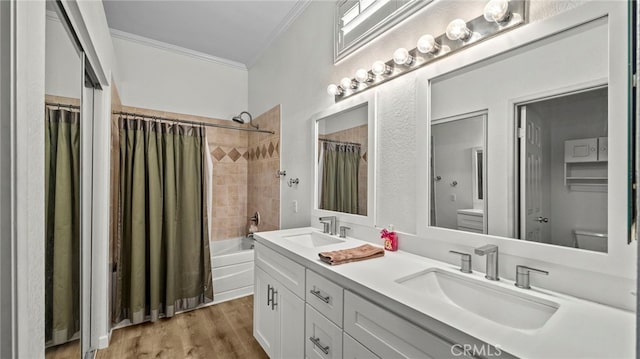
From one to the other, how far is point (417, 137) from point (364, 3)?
3.18 feet

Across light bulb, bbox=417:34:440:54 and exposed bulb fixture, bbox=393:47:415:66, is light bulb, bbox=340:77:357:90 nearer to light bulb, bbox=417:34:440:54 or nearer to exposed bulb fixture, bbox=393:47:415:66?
exposed bulb fixture, bbox=393:47:415:66

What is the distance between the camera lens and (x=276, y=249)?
1627 millimetres

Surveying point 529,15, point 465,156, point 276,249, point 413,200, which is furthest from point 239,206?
point 529,15

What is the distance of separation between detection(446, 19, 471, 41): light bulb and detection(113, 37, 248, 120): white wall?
9.30 ft

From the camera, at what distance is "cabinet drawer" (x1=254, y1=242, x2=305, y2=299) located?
1.39m

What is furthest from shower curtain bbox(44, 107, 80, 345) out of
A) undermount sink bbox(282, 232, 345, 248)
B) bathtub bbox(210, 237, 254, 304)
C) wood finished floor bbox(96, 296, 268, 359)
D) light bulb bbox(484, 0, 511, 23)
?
light bulb bbox(484, 0, 511, 23)

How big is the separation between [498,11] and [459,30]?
0.14m

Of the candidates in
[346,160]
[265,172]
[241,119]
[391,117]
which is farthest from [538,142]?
[241,119]

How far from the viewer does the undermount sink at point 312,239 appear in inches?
72.8

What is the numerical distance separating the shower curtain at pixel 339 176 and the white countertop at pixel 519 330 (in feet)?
2.36

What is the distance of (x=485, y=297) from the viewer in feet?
3.28

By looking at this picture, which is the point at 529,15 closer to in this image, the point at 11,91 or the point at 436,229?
the point at 436,229

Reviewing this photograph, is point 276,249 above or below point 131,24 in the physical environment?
below

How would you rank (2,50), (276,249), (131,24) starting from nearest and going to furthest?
(2,50) < (276,249) < (131,24)
